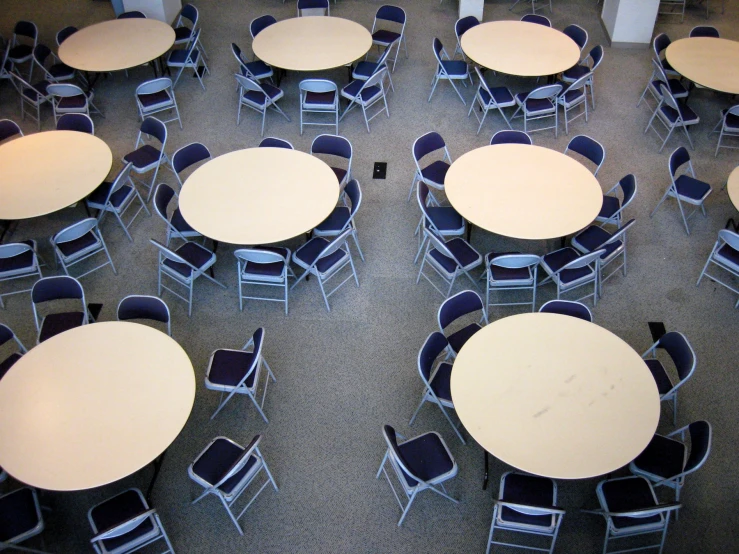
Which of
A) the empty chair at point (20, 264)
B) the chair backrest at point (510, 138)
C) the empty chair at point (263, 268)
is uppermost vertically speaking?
the chair backrest at point (510, 138)

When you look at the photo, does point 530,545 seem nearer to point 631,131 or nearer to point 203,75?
point 631,131

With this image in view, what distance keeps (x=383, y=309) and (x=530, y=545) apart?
2394mm

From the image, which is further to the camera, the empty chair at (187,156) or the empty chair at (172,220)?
the empty chair at (187,156)

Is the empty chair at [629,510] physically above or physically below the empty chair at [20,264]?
below

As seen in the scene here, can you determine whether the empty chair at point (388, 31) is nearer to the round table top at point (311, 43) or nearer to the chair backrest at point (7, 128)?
the round table top at point (311, 43)

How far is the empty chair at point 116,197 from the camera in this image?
601 cm

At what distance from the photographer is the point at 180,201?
5.62m

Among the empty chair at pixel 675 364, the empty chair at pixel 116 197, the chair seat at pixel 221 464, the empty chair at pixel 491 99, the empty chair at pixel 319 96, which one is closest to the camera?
the chair seat at pixel 221 464

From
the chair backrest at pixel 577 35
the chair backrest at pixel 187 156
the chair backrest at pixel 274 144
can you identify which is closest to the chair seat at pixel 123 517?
the chair backrest at pixel 187 156

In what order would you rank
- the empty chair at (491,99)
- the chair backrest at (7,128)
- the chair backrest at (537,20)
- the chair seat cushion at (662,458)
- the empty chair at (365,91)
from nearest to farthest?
the chair seat cushion at (662,458), the chair backrest at (7,128), the empty chair at (365,91), the empty chair at (491,99), the chair backrest at (537,20)

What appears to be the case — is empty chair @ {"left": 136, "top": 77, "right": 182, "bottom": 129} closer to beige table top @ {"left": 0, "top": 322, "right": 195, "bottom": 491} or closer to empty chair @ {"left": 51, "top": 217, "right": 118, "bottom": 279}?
empty chair @ {"left": 51, "top": 217, "right": 118, "bottom": 279}

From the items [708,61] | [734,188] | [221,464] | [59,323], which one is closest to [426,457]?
[221,464]

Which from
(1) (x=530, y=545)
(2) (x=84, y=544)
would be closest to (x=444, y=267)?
(1) (x=530, y=545)

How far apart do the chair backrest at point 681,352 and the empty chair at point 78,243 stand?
5.01 meters
